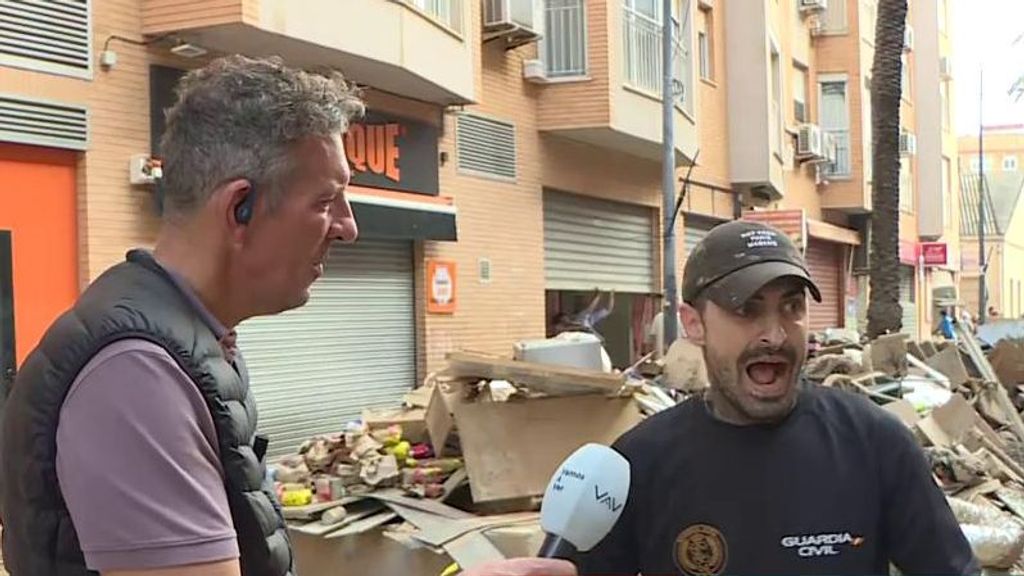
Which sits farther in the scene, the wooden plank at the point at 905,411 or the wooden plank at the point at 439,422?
the wooden plank at the point at 905,411

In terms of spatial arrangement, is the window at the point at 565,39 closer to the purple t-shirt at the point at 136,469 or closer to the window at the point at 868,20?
the purple t-shirt at the point at 136,469

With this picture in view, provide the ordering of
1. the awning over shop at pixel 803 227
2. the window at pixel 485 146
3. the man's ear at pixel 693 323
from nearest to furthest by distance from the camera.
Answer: the man's ear at pixel 693 323 < the window at pixel 485 146 < the awning over shop at pixel 803 227

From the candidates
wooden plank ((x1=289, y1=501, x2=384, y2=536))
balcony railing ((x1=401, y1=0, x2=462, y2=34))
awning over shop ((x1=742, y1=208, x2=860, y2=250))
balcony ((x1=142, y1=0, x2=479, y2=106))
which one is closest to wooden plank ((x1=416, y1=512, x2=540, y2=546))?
wooden plank ((x1=289, y1=501, x2=384, y2=536))

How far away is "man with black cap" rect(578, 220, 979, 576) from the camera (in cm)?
243

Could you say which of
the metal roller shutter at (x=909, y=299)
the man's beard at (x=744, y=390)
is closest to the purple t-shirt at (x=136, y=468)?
the man's beard at (x=744, y=390)

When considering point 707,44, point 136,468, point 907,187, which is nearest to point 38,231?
point 136,468

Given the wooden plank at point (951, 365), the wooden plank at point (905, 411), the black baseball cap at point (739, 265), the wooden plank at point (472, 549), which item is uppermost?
the black baseball cap at point (739, 265)

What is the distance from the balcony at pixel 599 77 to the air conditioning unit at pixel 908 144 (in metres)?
21.1

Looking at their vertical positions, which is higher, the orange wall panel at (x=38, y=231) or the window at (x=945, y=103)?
the window at (x=945, y=103)

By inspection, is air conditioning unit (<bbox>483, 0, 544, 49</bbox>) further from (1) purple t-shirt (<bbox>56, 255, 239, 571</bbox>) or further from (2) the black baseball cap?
(1) purple t-shirt (<bbox>56, 255, 239, 571</bbox>)

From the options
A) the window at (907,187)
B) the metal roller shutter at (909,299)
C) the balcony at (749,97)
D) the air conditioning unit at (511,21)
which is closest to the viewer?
the air conditioning unit at (511,21)

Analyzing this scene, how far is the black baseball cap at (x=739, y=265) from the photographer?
261 centimetres

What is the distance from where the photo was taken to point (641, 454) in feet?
8.46

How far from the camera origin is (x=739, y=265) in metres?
2.64
